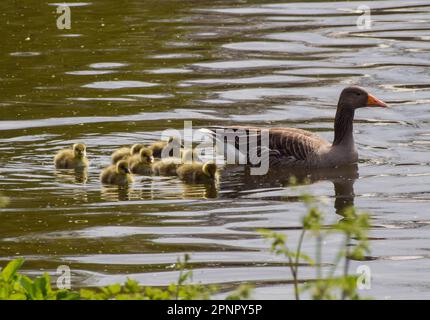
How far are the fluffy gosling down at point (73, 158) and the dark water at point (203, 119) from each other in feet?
0.43

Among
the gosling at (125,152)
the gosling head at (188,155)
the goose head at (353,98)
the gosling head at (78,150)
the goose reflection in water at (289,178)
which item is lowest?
the goose reflection in water at (289,178)

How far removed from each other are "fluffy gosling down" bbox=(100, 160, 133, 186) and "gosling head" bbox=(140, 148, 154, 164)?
11.5 inches

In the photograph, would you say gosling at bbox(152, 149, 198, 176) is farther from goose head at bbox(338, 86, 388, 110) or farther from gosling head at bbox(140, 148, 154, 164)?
goose head at bbox(338, 86, 388, 110)

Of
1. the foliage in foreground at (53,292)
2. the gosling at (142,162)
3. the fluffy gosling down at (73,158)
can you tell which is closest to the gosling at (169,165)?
the gosling at (142,162)

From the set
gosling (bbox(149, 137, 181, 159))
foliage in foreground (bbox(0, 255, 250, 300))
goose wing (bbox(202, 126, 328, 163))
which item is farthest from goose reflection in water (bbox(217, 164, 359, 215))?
foliage in foreground (bbox(0, 255, 250, 300))

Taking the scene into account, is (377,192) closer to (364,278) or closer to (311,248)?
(311,248)

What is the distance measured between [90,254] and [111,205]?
173 centimetres

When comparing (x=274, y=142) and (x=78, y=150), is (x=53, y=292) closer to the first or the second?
(x=78, y=150)

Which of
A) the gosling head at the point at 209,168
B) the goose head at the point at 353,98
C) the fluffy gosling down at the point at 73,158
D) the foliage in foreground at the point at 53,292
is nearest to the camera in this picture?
the foliage in foreground at the point at 53,292

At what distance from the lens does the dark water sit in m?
9.64

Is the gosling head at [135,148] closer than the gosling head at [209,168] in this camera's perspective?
No

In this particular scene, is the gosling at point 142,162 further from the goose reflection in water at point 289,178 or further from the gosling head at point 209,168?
the goose reflection in water at point 289,178

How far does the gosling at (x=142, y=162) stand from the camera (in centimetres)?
1245

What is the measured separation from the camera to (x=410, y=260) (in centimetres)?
938
